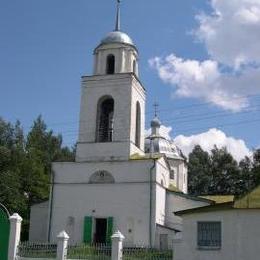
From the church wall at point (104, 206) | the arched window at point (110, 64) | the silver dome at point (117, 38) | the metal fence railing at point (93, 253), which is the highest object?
the silver dome at point (117, 38)

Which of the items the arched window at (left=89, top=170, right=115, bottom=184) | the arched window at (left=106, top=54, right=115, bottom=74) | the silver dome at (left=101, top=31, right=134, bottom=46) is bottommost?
the arched window at (left=89, top=170, right=115, bottom=184)

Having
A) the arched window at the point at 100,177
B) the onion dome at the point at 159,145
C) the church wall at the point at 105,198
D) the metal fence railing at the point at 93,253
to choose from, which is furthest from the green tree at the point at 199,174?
the metal fence railing at the point at 93,253

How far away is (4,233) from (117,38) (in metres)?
13.9

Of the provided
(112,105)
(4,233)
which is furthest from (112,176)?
(4,233)

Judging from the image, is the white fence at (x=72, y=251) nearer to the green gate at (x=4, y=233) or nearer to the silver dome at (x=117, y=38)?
the green gate at (x=4, y=233)

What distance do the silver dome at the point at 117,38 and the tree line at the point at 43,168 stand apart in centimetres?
1066

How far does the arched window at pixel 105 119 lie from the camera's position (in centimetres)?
2948

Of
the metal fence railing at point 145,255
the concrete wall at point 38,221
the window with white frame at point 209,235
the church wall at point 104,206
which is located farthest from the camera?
the concrete wall at point 38,221

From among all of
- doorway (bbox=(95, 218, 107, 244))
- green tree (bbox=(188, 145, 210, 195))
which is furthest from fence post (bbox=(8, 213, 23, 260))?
green tree (bbox=(188, 145, 210, 195))

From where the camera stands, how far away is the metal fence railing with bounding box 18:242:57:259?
19.6 m

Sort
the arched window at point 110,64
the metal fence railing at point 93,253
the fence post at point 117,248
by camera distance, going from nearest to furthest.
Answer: the fence post at point 117,248
the metal fence railing at point 93,253
the arched window at point 110,64

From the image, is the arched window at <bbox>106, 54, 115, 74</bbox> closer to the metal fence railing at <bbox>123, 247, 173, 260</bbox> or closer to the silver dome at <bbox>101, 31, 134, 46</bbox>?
the silver dome at <bbox>101, 31, 134, 46</bbox>

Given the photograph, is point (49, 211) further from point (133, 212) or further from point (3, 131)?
point (3, 131)

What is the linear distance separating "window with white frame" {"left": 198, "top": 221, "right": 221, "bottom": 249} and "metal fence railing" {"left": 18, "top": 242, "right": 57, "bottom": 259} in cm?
544
